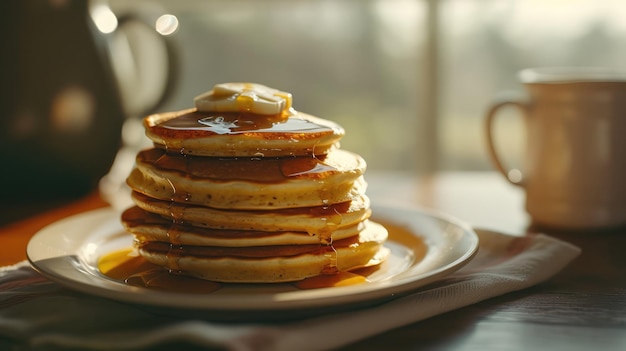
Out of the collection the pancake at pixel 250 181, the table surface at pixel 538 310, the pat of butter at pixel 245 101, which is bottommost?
the table surface at pixel 538 310

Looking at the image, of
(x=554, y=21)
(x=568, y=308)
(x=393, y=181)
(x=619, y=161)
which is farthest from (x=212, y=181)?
(x=554, y=21)

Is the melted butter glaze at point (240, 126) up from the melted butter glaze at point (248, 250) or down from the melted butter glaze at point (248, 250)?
up

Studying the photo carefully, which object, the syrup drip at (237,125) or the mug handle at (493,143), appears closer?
the syrup drip at (237,125)

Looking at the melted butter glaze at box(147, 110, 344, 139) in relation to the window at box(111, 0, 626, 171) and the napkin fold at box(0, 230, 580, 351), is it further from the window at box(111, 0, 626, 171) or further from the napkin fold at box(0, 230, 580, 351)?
the window at box(111, 0, 626, 171)

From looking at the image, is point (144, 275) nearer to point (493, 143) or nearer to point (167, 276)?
point (167, 276)

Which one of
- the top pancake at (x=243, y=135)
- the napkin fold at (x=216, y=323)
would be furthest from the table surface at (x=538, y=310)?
the top pancake at (x=243, y=135)

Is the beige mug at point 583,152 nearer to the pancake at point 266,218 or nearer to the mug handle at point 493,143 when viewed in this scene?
the mug handle at point 493,143

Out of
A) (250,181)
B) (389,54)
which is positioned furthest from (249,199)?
(389,54)
